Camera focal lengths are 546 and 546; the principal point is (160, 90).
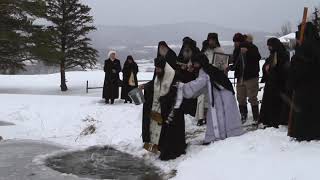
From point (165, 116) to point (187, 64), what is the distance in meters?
2.57

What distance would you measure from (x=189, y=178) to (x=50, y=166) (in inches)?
110

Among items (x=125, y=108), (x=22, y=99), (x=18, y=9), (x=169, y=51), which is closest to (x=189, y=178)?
(x=169, y=51)

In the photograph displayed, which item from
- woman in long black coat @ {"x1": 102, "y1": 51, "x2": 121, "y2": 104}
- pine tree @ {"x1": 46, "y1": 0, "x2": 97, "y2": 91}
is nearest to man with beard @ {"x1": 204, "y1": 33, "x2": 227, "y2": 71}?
woman in long black coat @ {"x1": 102, "y1": 51, "x2": 121, "y2": 104}

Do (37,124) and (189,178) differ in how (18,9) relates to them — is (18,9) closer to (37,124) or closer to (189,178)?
(37,124)

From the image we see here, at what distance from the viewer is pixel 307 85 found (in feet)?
26.7

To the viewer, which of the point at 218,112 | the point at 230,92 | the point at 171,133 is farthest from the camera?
the point at 230,92

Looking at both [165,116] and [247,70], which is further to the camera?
[247,70]

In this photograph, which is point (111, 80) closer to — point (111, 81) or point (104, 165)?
point (111, 81)

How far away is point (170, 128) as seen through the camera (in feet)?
30.5

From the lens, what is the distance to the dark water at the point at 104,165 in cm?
870

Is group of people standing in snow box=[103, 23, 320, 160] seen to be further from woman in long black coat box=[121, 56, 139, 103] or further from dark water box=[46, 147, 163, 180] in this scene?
woman in long black coat box=[121, 56, 139, 103]

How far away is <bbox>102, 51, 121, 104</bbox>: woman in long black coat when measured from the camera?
1814 centimetres

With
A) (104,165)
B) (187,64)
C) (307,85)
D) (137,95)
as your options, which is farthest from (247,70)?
(104,165)

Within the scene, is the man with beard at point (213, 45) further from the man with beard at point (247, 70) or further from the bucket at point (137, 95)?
the bucket at point (137, 95)
